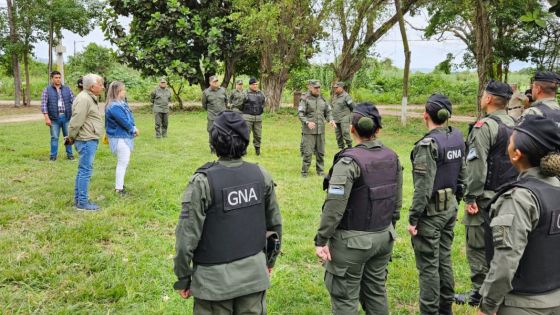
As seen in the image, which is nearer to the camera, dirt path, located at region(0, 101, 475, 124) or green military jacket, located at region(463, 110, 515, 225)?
green military jacket, located at region(463, 110, 515, 225)

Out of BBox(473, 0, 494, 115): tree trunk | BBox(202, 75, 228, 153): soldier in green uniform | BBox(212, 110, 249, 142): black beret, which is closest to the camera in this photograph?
BBox(212, 110, 249, 142): black beret

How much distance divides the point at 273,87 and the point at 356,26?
529 centimetres

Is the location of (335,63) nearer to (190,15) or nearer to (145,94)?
(190,15)

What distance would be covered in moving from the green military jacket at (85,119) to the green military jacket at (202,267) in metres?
4.29

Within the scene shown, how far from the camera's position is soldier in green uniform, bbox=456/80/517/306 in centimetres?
421

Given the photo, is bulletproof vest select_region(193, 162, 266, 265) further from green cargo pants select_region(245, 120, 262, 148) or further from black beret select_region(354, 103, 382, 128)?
green cargo pants select_region(245, 120, 262, 148)

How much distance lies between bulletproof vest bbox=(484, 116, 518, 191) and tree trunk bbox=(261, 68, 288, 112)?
17.9m

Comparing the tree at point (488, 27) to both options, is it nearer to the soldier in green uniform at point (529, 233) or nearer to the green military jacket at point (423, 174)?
the green military jacket at point (423, 174)

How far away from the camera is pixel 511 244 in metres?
2.38

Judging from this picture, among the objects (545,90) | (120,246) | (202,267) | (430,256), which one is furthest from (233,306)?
(545,90)

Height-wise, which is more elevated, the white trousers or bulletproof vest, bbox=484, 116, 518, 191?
bulletproof vest, bbox=484, 116, 518, 191

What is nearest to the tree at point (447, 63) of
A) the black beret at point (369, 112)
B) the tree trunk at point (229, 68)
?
the tree trunk at point (229, 68)

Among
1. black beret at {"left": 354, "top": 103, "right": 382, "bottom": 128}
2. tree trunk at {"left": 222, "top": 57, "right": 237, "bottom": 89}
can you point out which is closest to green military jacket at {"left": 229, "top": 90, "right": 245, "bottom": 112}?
black beret at {"left": 354, "top": 103, "right": 382, "bottom": 128}

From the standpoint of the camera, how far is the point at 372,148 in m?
3.39
